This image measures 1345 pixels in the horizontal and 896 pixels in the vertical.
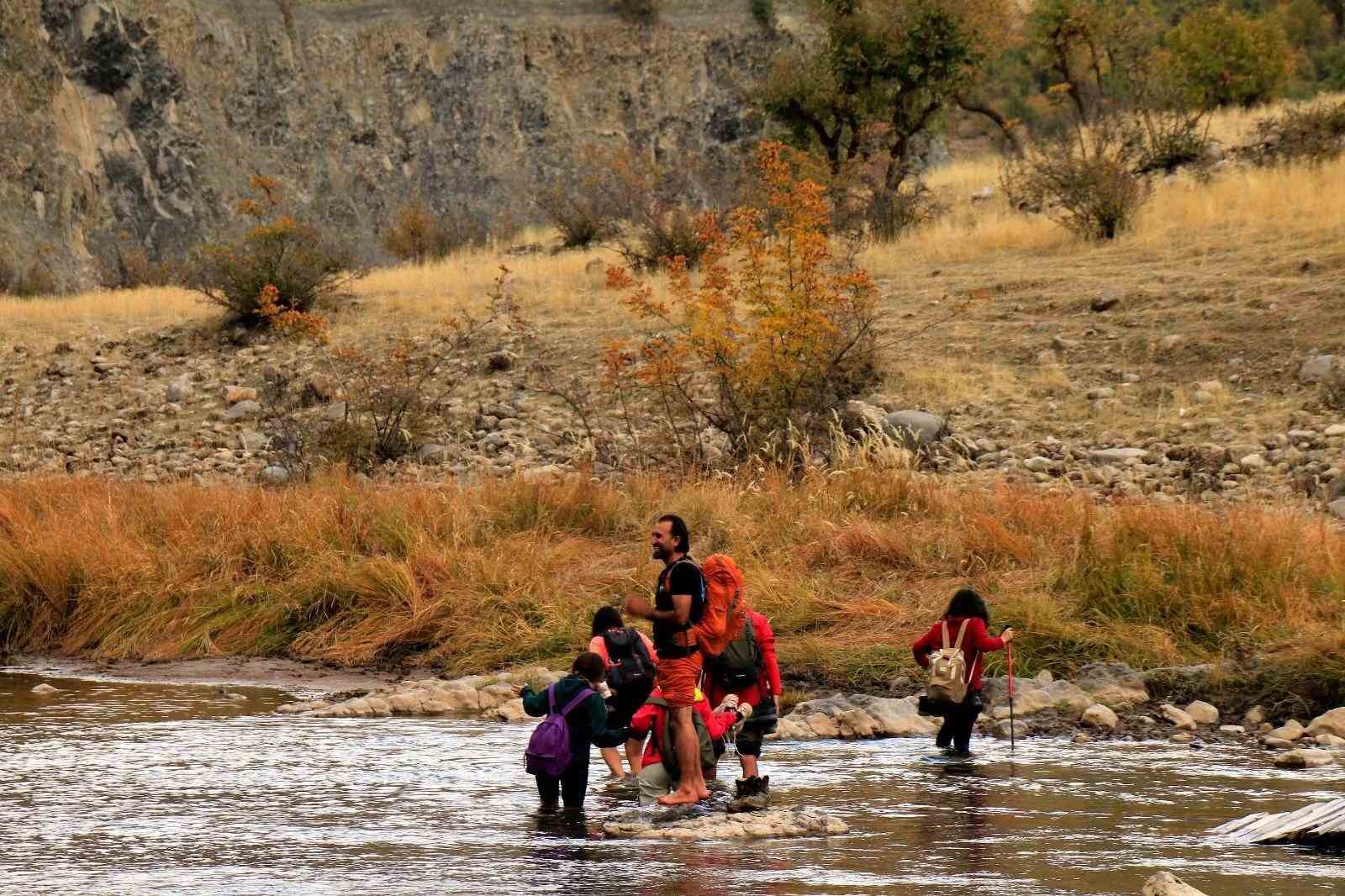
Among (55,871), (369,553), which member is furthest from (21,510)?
(55,871)

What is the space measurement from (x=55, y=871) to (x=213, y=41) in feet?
167

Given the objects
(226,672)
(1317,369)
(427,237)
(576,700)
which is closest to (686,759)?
(576,700)

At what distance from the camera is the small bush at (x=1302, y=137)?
2792 cm

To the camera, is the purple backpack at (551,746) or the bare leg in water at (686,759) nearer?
the bare leg in water at (686,759)

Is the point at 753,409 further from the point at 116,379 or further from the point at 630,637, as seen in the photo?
the point at 116,379

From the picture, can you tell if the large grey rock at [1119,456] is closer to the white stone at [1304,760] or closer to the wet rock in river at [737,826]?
the white stone at [1304,760]

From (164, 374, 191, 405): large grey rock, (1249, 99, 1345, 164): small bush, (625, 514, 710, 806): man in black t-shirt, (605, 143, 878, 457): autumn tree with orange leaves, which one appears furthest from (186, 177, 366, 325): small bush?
(625, 514, 710, 806): man in black t-shirt

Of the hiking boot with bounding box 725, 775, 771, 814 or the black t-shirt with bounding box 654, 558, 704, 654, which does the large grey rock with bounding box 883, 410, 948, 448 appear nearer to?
the hiking boot with bounding box 725, 775, 771, 814

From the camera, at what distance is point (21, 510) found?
51.1ft

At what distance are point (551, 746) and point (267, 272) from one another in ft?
68.7

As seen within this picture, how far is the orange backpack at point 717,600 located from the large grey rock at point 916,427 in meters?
9.65

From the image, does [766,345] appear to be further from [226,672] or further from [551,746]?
[551,746]

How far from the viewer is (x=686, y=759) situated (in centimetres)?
763

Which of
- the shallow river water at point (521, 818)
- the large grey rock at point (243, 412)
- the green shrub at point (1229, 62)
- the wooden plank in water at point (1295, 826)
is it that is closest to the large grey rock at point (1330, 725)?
the shallow river water at point (521, 818)
